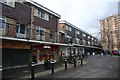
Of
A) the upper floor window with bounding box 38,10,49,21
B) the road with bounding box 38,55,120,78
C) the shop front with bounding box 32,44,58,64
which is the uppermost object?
the upper floor window with bounding box 38,10,49,21

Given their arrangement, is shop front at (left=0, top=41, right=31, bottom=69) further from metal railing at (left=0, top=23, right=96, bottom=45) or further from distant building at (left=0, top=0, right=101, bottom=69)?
metal railing at (left=0, top=23, right=96, bottom=45)

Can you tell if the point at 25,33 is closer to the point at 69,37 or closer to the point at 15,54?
the point at 15,54

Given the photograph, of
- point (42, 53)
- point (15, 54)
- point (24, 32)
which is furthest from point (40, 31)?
point (15, 54)

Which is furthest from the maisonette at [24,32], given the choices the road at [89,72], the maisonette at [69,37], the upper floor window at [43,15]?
the maisonette at [69,37]

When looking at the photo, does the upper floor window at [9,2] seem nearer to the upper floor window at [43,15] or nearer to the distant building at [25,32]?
the distant building at [25,32]

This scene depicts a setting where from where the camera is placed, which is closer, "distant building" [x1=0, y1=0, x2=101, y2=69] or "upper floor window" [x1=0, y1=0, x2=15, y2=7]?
"distant building" [x1=0, y1=0, x2=101, y2=69]

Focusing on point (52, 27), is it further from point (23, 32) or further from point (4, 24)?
point (4, 24)

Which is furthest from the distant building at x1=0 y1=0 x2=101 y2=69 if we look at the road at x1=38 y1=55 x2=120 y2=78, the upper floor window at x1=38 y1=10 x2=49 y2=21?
the road at x1=38 y1=55 x2=120 y2=78

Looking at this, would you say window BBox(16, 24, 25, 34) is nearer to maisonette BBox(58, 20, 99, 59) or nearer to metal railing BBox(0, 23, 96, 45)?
metal railing BBox(0, 23, 96, 45)

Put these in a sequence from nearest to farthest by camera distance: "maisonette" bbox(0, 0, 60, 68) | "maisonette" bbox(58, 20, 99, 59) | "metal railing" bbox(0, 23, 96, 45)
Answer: "metal railing" bbox(0, 23, 96, 45) < "maisonette" bbox(0, 0, 60, 68) < "maisonette" bbox(58, 20, 99, 59)

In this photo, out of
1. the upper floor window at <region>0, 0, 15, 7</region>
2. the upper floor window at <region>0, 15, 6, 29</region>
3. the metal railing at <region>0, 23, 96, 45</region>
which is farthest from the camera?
the upper floor window at <region>0, 0, 15, 7</region>

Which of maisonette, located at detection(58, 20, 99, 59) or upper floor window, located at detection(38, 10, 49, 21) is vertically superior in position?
upper floor window, located at detection(38, 10, 49, 21)

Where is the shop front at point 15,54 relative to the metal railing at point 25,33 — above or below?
below

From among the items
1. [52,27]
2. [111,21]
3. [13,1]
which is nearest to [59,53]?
[52,27]
